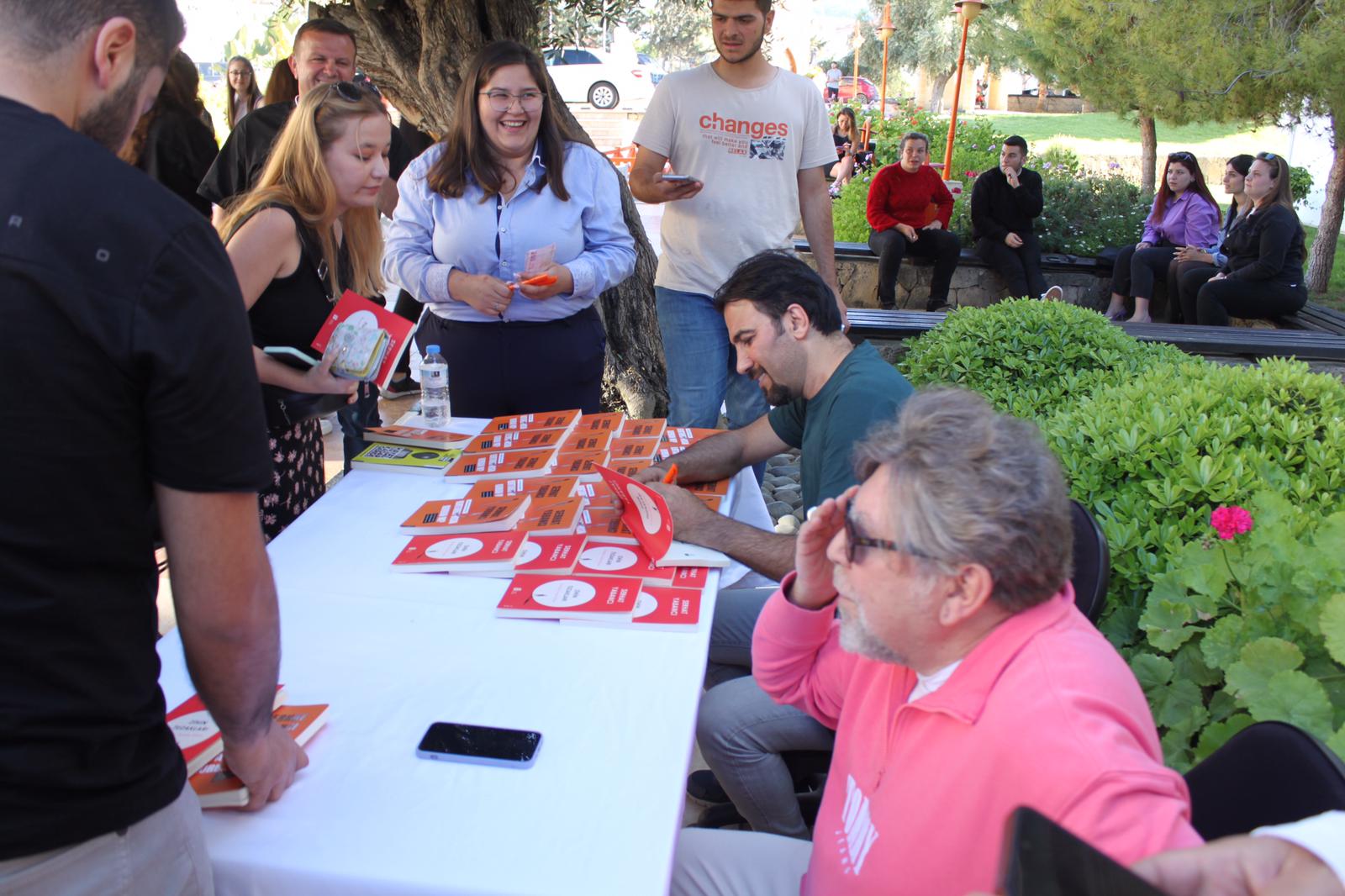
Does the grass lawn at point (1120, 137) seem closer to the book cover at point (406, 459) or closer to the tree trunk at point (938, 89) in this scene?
the tree trunk at point (938, 89)

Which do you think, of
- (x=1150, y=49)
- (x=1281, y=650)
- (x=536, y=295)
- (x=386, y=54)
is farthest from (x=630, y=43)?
(x=1281, y=650)

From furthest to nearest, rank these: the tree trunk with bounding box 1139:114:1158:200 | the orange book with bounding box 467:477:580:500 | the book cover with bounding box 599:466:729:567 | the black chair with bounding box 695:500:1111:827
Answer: the tree trunk with bounding box 1139:114:1158:200, the orange book with bounding box 467:477:580:500, the book cover with bounding box 599:466:729:567, the black chair with bounding box 695:500:1111:827

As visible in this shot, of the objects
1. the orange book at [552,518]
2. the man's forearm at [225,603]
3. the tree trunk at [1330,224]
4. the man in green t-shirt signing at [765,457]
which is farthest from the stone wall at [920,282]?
the man's forearm at [225,603]

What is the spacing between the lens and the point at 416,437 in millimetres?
2982

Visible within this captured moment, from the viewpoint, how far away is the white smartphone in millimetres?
1552

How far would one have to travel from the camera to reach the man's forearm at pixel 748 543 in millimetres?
2262

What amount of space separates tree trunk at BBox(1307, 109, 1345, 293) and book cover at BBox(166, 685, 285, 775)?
10290mm

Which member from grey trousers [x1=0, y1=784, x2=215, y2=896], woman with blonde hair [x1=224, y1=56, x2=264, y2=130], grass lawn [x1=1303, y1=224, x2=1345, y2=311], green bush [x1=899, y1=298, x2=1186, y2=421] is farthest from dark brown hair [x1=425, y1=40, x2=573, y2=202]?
grass lawn [x1=1303, y1=224, x2=1345, y2=311]

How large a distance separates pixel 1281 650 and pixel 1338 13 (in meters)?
7.42

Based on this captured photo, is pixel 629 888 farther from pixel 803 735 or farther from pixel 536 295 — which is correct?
pixel 536 295

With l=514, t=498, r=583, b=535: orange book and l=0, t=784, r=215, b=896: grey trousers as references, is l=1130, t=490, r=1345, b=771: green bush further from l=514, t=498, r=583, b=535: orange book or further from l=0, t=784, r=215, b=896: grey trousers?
l=0, t=784, r=215, b=896: grey trousers

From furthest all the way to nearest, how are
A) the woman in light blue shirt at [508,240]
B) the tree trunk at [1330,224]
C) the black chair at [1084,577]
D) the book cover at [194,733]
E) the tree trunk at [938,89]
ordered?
1. the tree trunk at [938,89]
2. the tree trunk at [1330,224]
3. the woman in light blue shirt at [508,240]
4. the black chair at [1084,577]
5. the book cover at [194,733]

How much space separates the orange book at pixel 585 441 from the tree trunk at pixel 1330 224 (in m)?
8.89

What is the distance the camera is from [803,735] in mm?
2184
